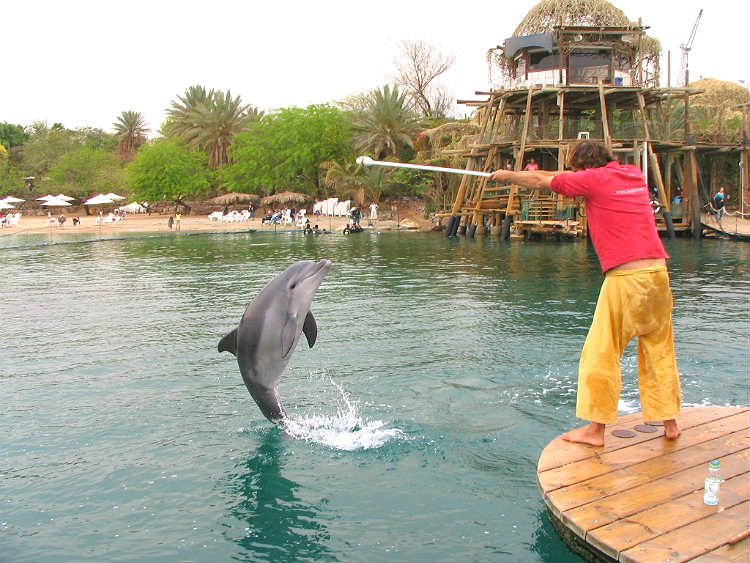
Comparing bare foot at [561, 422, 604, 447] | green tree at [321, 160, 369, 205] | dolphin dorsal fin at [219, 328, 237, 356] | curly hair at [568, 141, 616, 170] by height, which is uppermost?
green tree at [321, 160, 369, 205]

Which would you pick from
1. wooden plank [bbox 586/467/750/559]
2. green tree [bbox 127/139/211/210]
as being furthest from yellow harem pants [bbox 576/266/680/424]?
green tree [bbox 127/139/211/210]

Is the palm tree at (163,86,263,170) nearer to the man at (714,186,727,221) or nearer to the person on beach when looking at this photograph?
the person on beach

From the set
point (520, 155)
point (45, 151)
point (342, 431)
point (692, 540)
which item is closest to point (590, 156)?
point (692, 540)

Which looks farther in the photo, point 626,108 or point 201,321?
point 626,108

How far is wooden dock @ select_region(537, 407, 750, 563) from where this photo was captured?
149 inches

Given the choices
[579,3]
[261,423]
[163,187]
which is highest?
[579,3]

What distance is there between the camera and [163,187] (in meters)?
60.8

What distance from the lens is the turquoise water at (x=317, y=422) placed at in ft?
16.2

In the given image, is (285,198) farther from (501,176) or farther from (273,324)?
(501,176)

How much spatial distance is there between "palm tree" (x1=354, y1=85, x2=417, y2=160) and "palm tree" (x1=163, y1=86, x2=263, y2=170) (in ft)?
51.5

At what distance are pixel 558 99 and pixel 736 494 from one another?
33481mm

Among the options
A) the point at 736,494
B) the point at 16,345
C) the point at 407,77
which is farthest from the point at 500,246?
the point at 407,77

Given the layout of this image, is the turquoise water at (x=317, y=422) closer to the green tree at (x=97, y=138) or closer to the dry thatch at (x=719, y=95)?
the dry thatch at (x=719, y=95)

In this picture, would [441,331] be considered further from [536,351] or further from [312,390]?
[312,390]
